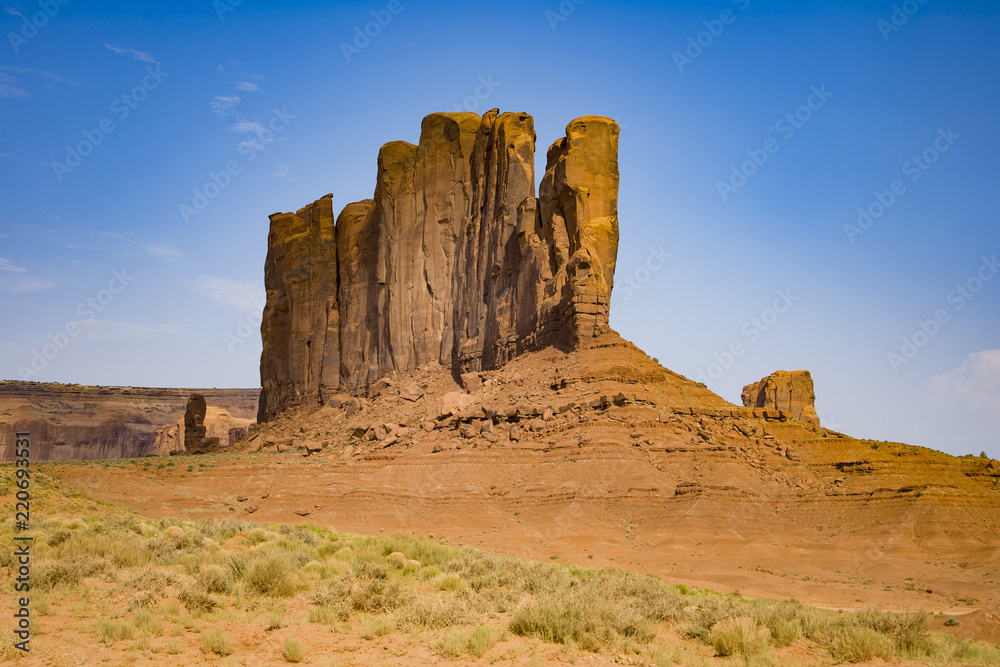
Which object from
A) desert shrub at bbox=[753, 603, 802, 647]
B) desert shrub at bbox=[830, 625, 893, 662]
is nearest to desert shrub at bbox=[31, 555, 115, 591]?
desert shrub at bbox=[753, 603, 802, 647]

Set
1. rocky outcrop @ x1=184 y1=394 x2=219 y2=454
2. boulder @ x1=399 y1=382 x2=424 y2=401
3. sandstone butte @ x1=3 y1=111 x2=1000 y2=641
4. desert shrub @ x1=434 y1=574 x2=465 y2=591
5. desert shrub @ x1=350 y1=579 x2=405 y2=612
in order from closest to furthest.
Result: desert shrub @ x1=350 y1=579 x2=405 y2=612, desert shrub @ x1=434 y1=574 x2=465 y2=591, sandstone butte @ x1=3 y1=111 x2=1000 y2=641, boulder @ x1=399 y1=382 x2=424 y2=401, rocky outcrop @ x1=184 y1=394 x2=219 y2=454

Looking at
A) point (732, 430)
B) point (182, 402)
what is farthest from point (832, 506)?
point (182, 402)

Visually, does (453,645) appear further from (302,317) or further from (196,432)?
(196,432)

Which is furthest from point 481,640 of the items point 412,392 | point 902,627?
point 412,392

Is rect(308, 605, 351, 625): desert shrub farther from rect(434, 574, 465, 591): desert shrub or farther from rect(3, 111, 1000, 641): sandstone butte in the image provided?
rect(3, 111, 1000, 641): sandstone butte

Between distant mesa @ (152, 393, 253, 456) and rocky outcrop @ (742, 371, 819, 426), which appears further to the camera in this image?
distant mesa @ (152, 393, 253, 456)

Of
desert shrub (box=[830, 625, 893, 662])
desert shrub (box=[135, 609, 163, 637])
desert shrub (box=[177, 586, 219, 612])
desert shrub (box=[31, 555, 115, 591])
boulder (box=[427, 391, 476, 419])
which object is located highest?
boulder (box=[427, 391, 476, 419])

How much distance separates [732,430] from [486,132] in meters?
29.0

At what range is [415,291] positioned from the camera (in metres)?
56.7

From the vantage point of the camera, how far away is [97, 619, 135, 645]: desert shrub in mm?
10930

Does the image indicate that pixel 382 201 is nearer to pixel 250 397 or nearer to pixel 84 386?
pixel 84 386

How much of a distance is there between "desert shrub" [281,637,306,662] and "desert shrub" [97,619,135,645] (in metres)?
2.16

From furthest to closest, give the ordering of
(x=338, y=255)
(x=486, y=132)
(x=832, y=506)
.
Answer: (x=338, y=255) → (x=486, y=132) → (x=832, y=506)

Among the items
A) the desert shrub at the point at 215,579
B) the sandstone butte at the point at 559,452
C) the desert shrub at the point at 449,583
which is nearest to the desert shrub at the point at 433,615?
the desert shrub at the point at 449,583
